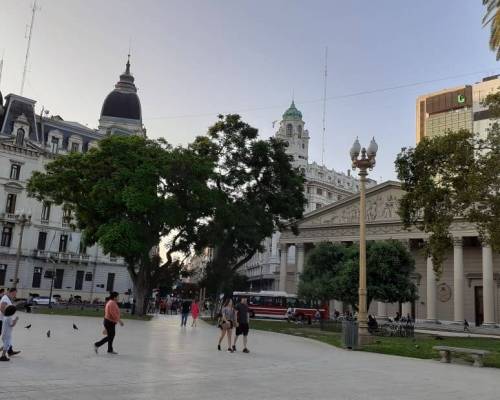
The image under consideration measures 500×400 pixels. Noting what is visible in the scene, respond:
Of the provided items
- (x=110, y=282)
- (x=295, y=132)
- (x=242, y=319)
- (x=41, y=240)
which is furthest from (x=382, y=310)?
(x=295, y=132)

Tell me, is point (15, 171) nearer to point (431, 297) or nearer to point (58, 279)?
point (58, 279)

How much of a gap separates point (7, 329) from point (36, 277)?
165ft

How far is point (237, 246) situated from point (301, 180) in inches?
313

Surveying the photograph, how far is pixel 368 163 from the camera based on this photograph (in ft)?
69.4

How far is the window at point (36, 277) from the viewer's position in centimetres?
5797

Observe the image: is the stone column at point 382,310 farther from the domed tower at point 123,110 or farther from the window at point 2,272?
the window at point 2,272

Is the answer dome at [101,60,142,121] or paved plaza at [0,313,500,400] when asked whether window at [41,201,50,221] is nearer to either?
dome at [101,60,142,121]

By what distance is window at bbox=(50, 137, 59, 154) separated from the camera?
201ft

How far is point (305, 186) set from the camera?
99625mm

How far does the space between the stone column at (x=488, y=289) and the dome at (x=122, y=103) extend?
48059 mm

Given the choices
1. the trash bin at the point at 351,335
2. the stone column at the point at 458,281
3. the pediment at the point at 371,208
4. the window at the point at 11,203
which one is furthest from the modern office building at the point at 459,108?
the trash bin at the point at 351,335

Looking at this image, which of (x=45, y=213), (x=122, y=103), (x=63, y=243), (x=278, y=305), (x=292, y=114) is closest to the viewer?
(x=278, y=305)

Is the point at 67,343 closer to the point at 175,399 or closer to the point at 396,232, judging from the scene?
the point at 175,399

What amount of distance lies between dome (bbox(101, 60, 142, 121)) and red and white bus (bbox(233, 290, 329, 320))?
107 ft
